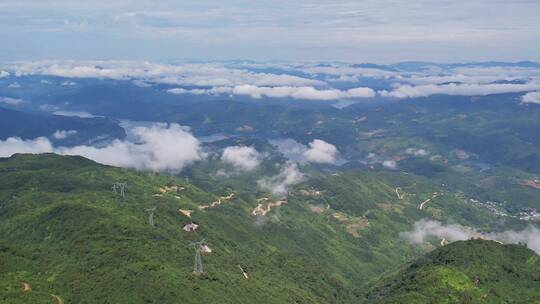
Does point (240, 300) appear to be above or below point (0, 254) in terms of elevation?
below

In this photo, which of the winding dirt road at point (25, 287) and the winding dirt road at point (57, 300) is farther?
the winding dirt road at point (25, 287)

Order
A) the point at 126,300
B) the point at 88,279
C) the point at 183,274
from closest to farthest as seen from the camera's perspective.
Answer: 1. the point at 126,300
2. the point at 88,279
3. the point at 183,274

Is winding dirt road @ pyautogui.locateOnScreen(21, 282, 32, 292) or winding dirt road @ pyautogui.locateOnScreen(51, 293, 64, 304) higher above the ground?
winding dirt road @ pyautogui.locateOnScreen(21, 282, 32, 292)

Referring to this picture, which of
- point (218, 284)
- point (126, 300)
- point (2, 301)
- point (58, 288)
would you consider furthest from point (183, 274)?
point (2, 301)

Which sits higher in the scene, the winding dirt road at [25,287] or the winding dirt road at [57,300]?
the winding dirt road at [25,287]

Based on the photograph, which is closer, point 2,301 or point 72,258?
point 2,301

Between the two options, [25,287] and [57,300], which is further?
[25,287]

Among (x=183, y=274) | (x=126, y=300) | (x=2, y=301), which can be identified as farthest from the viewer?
(x=183, y=274)

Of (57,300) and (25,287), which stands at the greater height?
(25,287)

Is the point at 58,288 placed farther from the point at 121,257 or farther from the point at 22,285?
the point at 121,257

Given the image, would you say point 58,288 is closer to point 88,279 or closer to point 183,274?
point 88,279

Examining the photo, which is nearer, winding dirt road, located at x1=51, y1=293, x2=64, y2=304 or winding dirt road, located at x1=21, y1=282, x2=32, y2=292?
winding dirt road, located at x1=51, y1=293, x2=64, y2=304
